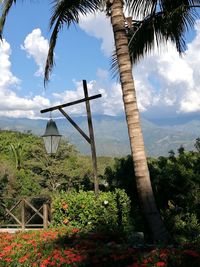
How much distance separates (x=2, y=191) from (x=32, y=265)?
39.5 ft

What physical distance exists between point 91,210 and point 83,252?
141 inches

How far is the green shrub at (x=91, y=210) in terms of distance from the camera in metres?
10.0

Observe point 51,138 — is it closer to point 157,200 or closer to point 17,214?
point 157,200

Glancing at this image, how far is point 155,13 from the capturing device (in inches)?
375

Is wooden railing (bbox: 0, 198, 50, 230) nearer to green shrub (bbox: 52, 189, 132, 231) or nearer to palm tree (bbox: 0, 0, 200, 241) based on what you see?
green shrub (bbox: 52, 189, 132, 231)

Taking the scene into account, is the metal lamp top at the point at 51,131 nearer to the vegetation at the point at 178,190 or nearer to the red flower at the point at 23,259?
the vegetation at the point at 178,190

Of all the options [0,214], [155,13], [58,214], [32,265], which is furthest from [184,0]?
[0,214]

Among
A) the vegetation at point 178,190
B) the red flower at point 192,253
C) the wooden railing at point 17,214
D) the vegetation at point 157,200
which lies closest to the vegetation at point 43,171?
the wooden railing at point 17,214

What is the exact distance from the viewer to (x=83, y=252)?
6.50 meters

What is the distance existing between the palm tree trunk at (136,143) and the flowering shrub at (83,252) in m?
0.62

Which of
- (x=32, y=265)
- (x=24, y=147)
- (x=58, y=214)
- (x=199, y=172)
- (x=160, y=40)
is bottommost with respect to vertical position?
(x=32, y=265)

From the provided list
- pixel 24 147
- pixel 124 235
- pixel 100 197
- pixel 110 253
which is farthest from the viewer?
pixel 24 147

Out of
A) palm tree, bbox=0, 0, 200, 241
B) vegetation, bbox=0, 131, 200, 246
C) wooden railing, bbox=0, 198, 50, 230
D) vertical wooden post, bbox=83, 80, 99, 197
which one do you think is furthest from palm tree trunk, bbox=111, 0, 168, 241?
wooden railing, bbox=0, 198, 50, 230

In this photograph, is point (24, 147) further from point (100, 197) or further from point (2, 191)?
point (100, 197)
